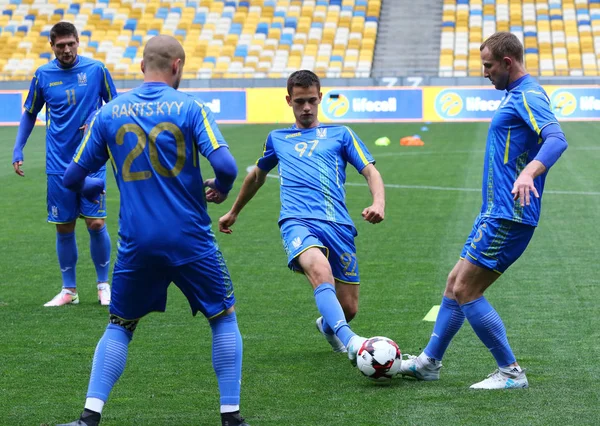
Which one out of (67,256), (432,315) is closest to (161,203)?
(432,315)

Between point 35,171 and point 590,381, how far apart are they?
592 inches

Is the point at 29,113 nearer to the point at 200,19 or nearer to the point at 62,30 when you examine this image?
the point at 62,30

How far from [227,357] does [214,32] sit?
35627mm

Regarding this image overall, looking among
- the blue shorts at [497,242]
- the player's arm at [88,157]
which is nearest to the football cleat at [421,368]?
the blue shorts at [497,242]

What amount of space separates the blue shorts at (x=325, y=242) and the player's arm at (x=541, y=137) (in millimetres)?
1317

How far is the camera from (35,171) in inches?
755

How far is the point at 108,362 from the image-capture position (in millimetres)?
4656

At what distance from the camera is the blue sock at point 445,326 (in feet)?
18.8

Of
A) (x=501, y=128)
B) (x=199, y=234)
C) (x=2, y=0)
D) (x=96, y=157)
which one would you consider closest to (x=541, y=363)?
(x=501, y=128)

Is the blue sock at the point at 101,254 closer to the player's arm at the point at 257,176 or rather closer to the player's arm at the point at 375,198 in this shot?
the player's arm at the point at 257,176

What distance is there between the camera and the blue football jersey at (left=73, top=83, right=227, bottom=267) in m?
4.48

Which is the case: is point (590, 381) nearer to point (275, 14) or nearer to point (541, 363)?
point (541, 363)

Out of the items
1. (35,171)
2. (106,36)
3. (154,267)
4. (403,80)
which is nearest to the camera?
(154,267)

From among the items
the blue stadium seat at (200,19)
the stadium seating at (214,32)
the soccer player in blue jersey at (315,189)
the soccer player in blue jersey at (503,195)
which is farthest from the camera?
the blue stadium seat at (200,19)
